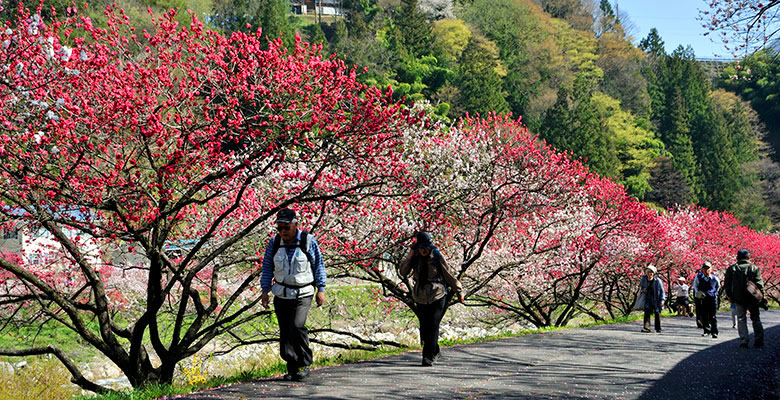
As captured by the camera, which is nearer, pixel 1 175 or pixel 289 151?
pixel 1 175

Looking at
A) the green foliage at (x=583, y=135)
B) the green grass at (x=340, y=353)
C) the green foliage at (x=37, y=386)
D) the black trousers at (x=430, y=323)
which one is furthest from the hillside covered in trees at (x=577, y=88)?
the black trousers at (x=430, y=323)

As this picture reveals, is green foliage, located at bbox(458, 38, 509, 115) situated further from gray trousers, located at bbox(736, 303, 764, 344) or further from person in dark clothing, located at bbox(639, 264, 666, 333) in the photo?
gray trousers, located at bbox(736, 303, 764, 344)

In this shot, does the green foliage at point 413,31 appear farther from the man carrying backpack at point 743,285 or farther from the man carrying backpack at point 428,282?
the man carrying backpack at point 428,282

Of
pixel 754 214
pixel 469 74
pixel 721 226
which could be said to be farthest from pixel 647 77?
pixel 721 226

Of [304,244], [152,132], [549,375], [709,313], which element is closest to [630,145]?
[709,313]

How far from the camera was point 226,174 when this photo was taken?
734 centimetres

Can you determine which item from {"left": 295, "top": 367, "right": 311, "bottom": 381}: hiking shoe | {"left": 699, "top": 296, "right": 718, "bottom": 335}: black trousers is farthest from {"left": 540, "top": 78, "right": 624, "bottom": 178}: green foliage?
{"left": 295, "top": 367, "right": 311, "bottom": 381}: hiking shoe

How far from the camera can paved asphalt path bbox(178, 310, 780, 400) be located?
6.37 m

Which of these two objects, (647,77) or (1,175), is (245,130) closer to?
(1,175)

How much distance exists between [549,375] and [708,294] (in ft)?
23.8

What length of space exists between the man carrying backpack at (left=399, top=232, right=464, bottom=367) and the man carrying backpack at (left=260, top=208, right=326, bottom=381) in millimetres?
1547

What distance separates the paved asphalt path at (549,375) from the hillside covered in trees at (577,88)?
3478 cm

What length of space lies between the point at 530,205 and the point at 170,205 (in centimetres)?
859

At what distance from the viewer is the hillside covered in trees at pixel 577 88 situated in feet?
177
